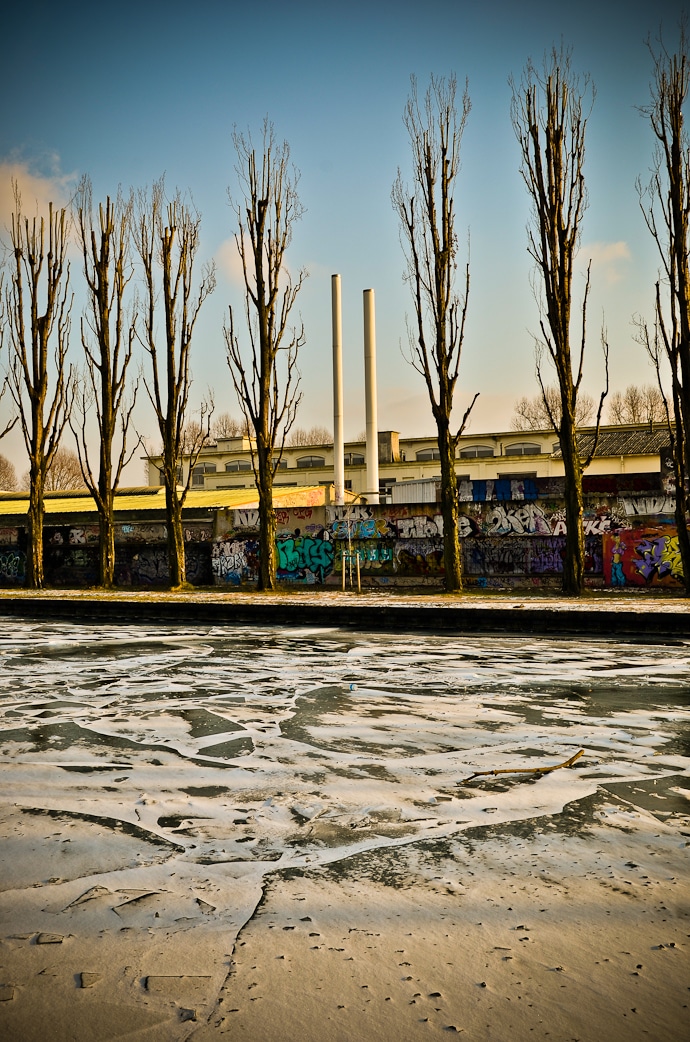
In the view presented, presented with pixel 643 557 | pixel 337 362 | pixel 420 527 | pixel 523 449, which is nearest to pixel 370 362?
pixel 337 362

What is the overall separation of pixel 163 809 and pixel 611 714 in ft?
13.7

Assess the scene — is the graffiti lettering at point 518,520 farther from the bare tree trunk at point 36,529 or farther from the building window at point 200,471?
the building window at point 200,471

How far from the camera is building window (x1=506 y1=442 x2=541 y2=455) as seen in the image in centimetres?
4425

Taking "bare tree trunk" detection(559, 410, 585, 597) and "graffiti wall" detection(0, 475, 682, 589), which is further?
"graffiti wall" detection(0, 475, 682, 589)

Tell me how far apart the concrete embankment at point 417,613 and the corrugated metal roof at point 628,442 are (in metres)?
22.1

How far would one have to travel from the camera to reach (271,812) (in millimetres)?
5016

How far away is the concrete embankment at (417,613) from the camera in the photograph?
1404 centimetres

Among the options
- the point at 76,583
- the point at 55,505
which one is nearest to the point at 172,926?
the point at 76,583

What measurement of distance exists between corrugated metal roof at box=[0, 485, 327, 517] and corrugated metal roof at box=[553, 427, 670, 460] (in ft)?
45.9

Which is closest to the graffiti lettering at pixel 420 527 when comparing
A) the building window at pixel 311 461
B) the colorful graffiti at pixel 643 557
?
the colorful graffiti at pixel 643 557

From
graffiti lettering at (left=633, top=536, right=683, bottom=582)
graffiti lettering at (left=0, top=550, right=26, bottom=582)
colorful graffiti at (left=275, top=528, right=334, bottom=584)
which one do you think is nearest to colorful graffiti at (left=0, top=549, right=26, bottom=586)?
graffiti lettering at (left=0, top=550, right=26, bottom=582)

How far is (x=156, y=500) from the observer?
3366cm

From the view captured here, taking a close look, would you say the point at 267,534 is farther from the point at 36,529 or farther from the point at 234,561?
the point at 36,529

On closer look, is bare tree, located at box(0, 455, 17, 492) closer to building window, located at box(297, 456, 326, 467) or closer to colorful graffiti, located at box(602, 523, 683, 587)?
building window, located at box(297, 456, 326, 467)
